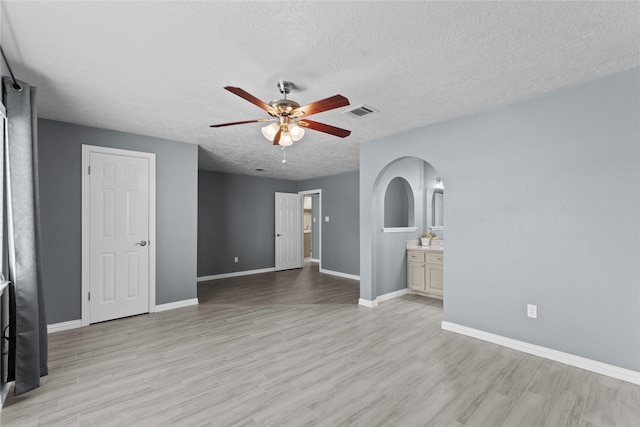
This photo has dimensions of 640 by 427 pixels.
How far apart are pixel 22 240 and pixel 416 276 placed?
16.0 ft

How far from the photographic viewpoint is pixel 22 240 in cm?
231

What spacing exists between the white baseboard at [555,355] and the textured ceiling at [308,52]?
7.91 ft

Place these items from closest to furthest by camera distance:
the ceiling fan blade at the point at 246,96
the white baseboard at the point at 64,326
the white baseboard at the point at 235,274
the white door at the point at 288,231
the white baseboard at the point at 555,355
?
the ceiling fan blade at the point at 246,96
the white baseboard at the point at 555,355
the white baseboard at the point at 64,326
the white baseboard at the point at 235,274
the white door at the point at 288,231

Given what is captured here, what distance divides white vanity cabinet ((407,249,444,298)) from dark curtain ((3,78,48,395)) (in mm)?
4691

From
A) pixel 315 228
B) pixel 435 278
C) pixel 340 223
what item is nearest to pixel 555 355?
pixel 435 278

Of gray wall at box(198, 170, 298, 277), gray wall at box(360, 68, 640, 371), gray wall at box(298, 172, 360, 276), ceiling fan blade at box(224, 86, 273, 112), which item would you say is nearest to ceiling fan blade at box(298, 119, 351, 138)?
ceiling fan blade at box(224, 86, 273, 112)

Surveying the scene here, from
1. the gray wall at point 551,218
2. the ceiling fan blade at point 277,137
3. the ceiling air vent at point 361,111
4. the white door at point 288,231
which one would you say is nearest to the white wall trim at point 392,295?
the gray wall at point 551,218

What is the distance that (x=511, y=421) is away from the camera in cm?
192

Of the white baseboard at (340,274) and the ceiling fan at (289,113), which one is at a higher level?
the ceiling fan at (289,113)

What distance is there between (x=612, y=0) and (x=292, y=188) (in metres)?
7.02

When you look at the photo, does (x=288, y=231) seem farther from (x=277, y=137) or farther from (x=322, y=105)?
(x=322, y=105)

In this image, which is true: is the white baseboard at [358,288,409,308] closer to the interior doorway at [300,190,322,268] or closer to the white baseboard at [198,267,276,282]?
the white baseboard at [198,267,276,282]

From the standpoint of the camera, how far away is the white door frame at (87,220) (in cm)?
368

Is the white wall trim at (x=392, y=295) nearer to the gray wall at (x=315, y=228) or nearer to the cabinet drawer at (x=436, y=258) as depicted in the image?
the cabinet drawer at (x=436, y=258)
